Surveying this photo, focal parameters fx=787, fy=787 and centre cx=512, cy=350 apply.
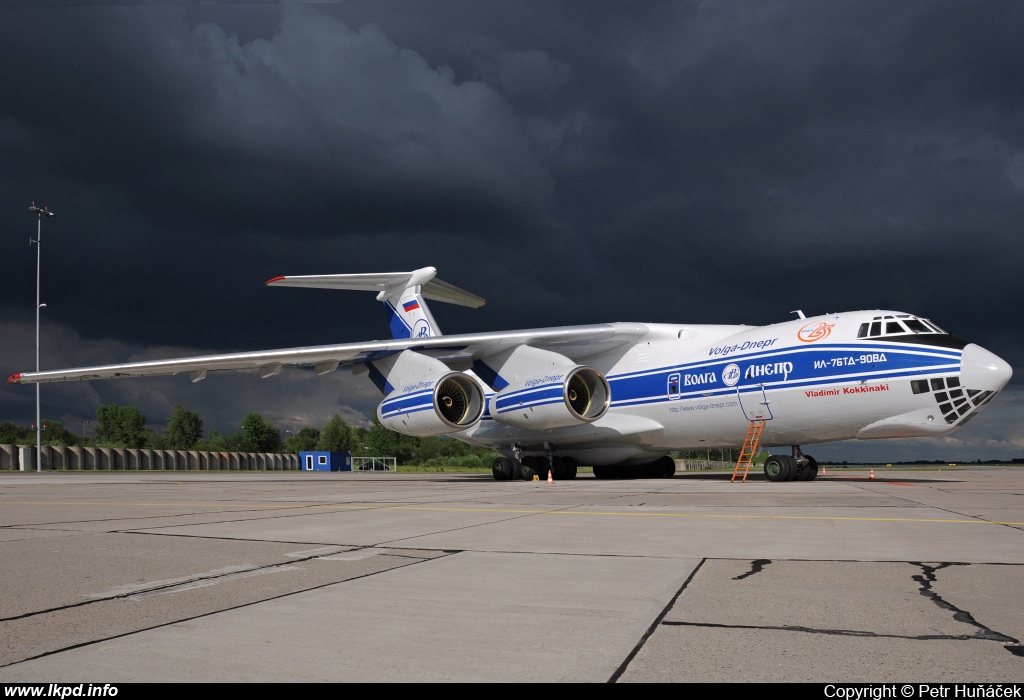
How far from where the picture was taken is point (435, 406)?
63.0 feet

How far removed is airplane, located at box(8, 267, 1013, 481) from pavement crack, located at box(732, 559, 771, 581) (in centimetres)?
1174

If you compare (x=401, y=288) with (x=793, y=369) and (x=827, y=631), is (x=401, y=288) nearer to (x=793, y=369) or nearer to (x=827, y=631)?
(x=793, y=369)

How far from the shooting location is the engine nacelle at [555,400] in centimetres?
1858

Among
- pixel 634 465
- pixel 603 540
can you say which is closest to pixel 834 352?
pixel 634 465

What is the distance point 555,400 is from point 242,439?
10390 centimetres

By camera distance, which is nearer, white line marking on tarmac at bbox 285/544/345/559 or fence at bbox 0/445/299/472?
white line marking on tarmac at bbox 285/544/345/559

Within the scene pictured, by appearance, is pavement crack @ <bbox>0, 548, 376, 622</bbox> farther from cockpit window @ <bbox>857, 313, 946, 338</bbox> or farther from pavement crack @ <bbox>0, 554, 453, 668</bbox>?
cockpit window @ <bbox>857, 313, 946, 338</bbox>

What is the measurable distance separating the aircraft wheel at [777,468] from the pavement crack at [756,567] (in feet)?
41.7

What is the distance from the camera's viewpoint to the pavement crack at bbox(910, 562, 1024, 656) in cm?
294

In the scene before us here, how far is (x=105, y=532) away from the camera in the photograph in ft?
21.7

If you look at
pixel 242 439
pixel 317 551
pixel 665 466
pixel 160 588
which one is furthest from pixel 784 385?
pixel 242 439

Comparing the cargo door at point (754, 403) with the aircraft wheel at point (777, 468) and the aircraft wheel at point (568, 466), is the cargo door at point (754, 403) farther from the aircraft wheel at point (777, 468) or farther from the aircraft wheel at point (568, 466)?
the aircraft wheel at point (568, 466)

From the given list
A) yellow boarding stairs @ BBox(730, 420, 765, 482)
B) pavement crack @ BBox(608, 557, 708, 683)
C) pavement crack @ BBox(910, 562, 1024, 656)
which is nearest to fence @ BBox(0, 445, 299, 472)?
yellow boarding stairs @ BBox(730, 420, 765, 482)
